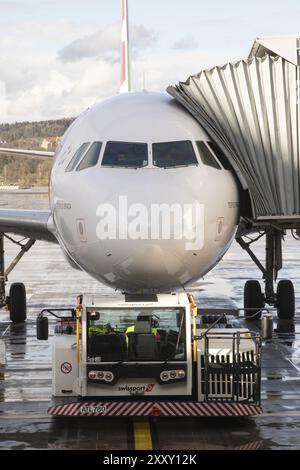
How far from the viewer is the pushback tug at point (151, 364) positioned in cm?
1558

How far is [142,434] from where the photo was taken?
15.2 meters

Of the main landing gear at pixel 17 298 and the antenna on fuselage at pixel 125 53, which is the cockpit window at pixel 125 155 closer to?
the main landing gear at pixel 17 298

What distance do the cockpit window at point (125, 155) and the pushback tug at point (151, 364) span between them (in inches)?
87.7

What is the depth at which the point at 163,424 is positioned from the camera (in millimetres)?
15945

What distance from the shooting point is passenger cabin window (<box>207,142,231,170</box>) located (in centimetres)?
1742

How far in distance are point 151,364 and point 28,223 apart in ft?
31.6

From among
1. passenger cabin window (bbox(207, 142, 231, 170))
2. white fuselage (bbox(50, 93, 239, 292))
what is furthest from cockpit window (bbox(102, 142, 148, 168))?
passenger cabin window (bbox(207, 142, 231, 170))

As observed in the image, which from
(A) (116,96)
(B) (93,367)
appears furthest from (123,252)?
(A) (116,96)

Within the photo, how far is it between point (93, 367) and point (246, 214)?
13.5 ft

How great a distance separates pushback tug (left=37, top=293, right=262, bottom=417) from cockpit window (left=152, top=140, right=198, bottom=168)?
225 cm

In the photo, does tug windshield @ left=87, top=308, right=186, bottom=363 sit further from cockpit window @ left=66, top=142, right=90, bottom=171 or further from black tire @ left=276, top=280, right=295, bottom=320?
black tire @ left=276, top=280, right=295, bottom=320

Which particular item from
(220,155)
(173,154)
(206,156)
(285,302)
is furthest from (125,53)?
(173,154)
